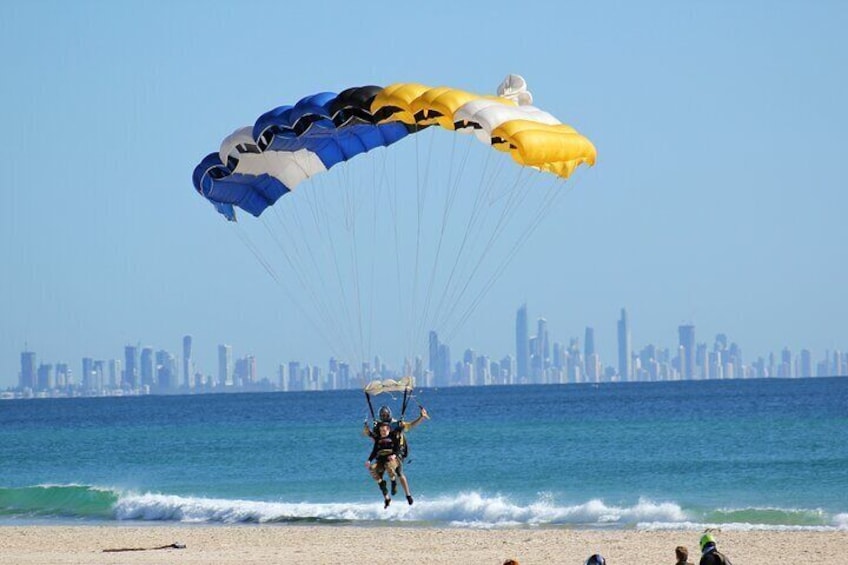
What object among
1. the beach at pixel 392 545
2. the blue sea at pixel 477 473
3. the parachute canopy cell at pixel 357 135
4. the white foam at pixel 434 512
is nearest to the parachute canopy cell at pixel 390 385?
the blue sea at pixel 477 473

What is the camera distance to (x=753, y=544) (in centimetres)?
2052

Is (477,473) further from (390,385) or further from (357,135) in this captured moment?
(390,385)

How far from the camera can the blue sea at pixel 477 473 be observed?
84.8 feet

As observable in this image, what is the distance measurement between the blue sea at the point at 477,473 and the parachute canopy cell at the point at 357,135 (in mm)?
3524

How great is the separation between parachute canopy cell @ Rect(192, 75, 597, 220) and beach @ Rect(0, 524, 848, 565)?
5107 mm

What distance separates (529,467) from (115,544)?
1868 cm

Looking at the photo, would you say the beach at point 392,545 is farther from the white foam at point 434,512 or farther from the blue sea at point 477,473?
the blue sea at point 477,473

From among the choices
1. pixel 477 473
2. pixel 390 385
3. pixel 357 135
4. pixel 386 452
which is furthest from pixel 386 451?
pixel 477 473

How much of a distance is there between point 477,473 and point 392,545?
16.2 meters

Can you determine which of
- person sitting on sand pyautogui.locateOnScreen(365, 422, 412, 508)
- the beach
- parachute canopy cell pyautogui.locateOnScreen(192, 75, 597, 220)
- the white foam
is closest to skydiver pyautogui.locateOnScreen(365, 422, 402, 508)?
person sitting on sand pyautogui.locateOnScreen(365, 422, 412, 508)

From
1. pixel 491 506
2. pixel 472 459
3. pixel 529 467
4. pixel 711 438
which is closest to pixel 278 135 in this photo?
pixel 491 506

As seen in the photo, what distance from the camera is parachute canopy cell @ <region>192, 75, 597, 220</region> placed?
15.7 m

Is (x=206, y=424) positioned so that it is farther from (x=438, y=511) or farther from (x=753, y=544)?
(x=753, y=544)

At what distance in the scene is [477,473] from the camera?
122ft
